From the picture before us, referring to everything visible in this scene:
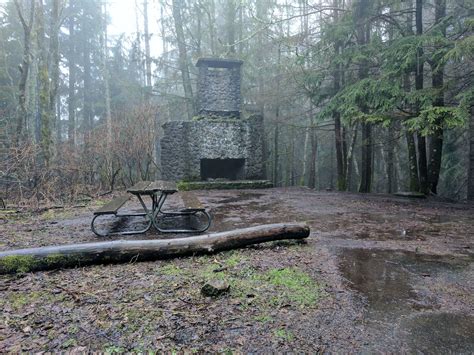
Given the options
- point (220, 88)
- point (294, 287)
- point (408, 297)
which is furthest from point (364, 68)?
point (294, 287)

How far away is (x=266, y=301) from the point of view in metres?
2.20

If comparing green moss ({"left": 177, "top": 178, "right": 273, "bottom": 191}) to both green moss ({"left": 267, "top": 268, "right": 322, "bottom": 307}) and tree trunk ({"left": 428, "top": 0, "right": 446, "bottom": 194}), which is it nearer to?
tree trunk ({"left": 428, "top": 0, "right": 446, "bottom": 194})

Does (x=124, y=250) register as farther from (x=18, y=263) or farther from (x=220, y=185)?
(x=220, y=185)

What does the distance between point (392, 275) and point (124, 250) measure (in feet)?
8.36

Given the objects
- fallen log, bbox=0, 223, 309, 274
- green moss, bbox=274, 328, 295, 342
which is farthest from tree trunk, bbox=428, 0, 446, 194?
green moss, bbox=274, 328, 295, 342

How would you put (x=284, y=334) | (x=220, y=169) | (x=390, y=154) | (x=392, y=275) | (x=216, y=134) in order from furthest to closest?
(x=220, y=169) → (x=390, y=154) → (x=216, y=134) → (x=392, y=275) → (x=284, y=334)

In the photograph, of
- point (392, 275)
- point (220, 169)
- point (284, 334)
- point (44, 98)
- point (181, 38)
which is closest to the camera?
point (284, 334)

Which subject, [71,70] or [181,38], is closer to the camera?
[181,38]

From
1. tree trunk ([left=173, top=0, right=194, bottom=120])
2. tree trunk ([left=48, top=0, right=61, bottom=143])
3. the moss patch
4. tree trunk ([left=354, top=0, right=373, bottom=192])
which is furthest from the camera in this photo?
tree trunk ([left=173, top=0, right=194, bottom=120])

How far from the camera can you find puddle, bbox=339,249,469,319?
7.13 feet

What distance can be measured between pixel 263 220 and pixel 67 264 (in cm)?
307

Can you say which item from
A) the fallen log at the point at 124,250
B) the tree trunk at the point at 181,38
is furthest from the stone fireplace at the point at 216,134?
the fallen log at the point at 124,250

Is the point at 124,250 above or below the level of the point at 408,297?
above

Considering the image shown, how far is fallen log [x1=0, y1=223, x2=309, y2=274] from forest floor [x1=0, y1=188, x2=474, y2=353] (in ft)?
0.31
